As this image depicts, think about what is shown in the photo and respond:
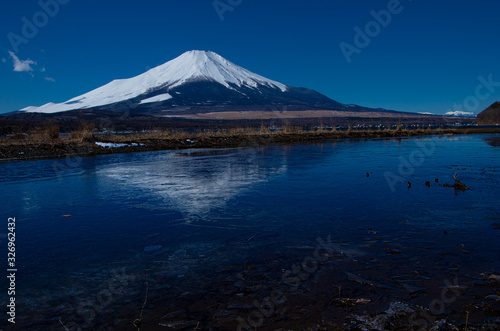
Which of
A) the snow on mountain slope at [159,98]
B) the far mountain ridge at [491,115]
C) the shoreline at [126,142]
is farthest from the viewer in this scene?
the snow on mountain slope at [159,98]

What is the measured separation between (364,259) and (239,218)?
278 centimetres

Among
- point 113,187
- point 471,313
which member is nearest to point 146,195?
point 113,187

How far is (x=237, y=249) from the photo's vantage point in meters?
4.90

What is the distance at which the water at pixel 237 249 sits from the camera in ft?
11.0

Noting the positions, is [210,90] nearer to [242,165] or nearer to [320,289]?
[242,165]

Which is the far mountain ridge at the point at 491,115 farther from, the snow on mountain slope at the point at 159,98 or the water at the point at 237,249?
the snow on mountain slope at the point at 159,98

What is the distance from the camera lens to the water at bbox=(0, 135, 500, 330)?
3.35 metres

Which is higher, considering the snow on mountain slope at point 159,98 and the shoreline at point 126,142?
the snow on mountain slope at point 159,98

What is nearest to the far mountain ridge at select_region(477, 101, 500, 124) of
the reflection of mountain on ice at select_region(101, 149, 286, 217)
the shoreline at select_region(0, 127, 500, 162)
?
the shoreline at select_region(0, 127, 500, 162)

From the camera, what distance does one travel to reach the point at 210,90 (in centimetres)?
18662

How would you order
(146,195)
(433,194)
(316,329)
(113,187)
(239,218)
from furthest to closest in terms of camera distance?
(113,187), (146,195), (433,194), (239,218), (316,329)

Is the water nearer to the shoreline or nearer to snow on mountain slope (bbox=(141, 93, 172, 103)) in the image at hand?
the shoreline

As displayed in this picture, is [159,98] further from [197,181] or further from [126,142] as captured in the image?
[197,181]

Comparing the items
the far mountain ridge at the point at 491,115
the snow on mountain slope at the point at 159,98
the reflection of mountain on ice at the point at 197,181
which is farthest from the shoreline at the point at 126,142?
the snow on mountain slope at the point at 159,98
